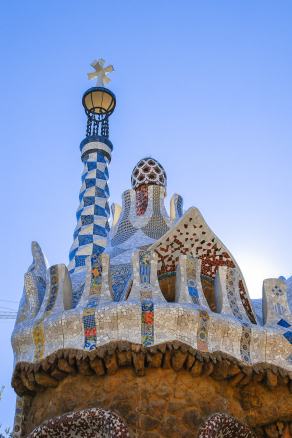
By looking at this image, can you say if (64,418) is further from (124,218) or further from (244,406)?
(124,218)

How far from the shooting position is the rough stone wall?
5480 mm

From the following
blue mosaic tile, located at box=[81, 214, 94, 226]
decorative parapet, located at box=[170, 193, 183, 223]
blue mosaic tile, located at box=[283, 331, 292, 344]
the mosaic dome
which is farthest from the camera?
blue mosaic tile, located at box=[81, 214, 94, 226]

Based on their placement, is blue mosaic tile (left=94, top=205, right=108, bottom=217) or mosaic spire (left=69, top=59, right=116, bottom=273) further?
blue mosaic tile (left=94, top=205, right=108, bottom=217)

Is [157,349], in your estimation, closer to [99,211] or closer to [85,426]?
[85,426]

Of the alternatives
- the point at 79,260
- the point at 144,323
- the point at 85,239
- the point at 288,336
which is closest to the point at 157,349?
the point at 144,323

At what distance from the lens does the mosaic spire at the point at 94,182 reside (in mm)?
9117

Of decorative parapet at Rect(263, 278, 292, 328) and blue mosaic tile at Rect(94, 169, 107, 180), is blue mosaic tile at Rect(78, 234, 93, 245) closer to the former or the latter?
blue mosaic tile at Rect(94, 169, 107, 180)

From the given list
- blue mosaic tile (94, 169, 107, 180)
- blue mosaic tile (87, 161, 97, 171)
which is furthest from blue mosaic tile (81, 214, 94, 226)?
blue mosaic tile (87, 161, 97, 171)

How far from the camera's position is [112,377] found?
567 cm

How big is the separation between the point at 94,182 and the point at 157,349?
4859mm

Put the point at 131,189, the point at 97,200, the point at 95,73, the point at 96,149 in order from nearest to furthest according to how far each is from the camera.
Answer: the point at 131,189
the point at 97,200
the point at 96,149
the point at 95,73

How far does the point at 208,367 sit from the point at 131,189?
2.86 meters

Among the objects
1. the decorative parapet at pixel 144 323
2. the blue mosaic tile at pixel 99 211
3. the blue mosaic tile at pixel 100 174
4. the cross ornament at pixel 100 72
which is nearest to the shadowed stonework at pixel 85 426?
the decorative parapet at pixel 144 323

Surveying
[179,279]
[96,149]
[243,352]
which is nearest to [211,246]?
[179,279]
